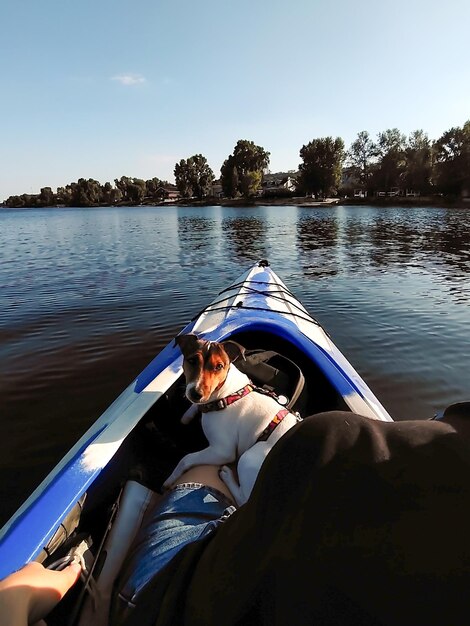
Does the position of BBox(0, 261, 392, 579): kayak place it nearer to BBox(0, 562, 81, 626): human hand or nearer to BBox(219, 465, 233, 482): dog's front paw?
BBox(0, 562, 81, 626): human hand

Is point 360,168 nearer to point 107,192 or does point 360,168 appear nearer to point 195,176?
point 195,176

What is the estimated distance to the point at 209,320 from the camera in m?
5.48

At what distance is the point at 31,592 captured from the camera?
69.8 inches

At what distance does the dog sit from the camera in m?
3.04

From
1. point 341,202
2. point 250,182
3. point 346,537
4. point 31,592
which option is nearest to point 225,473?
point 31,592

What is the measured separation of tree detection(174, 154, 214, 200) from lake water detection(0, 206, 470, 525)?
363 feet

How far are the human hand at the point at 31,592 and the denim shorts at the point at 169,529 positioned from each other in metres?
0.31

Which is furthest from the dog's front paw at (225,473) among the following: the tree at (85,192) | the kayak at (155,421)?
the tree at (85,192)

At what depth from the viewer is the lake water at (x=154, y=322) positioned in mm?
5641

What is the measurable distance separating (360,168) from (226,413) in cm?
10921

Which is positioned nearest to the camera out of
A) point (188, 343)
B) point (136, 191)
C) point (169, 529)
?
point (169, 529)

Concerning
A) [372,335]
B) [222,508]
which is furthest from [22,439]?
[372,335]

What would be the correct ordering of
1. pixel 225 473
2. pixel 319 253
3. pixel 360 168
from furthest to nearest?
1. pixel 360 168
2. pixel 319 253
3. pixel 225 473

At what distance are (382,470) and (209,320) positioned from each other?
4.63 metres
